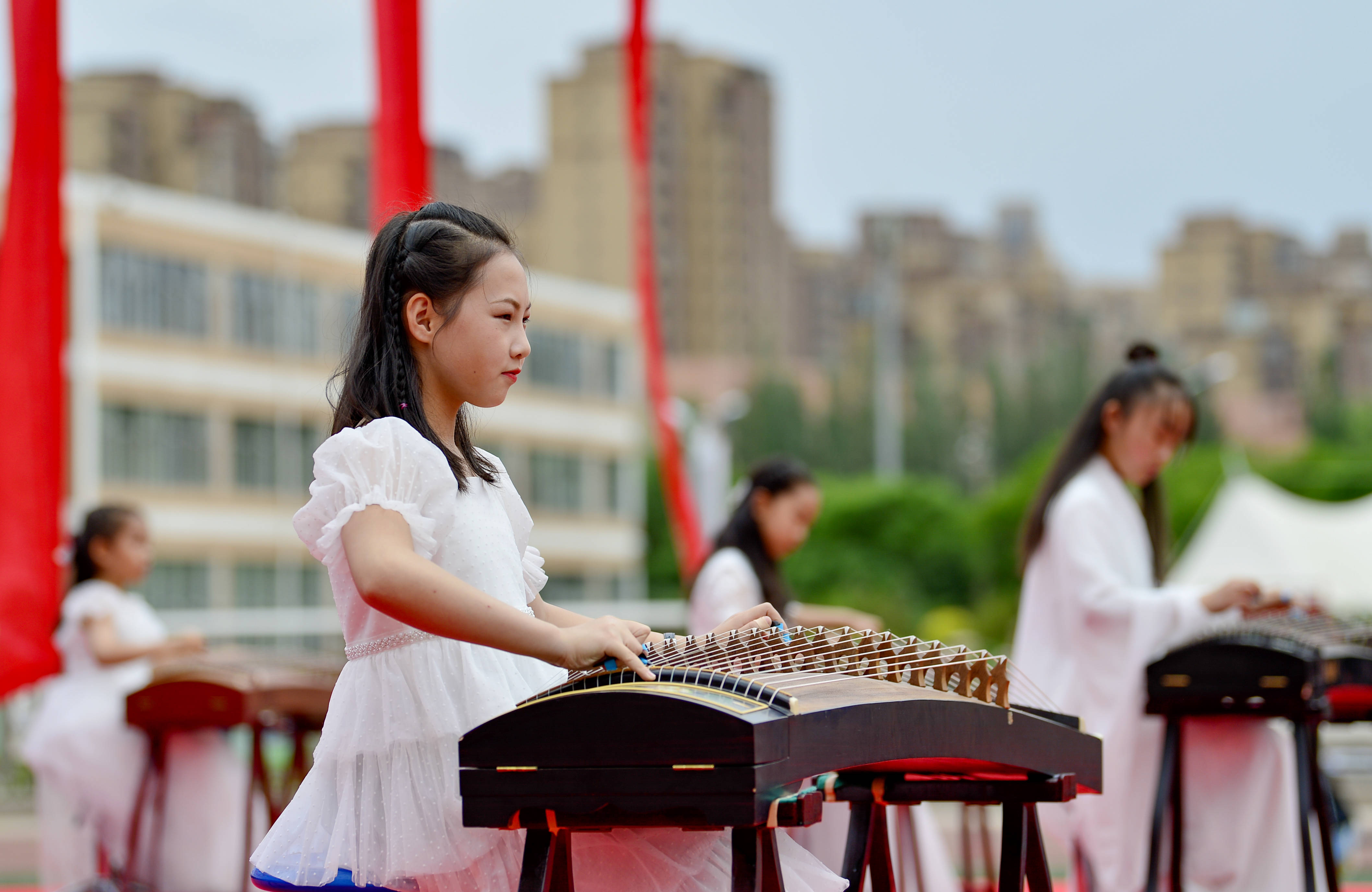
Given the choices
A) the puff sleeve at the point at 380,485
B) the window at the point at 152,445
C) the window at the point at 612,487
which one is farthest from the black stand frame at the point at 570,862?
the window at the point at 612,487

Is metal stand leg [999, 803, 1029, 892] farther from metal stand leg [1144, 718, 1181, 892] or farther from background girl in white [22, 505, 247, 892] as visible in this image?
background girl in white [22, 505, 247, 892]

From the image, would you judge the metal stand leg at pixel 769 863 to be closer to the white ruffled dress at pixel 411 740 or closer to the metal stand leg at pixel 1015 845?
the white ruffled dress at pixel 411 740

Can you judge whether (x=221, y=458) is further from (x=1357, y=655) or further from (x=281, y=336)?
(x=1357, y=655)

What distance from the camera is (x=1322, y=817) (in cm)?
398

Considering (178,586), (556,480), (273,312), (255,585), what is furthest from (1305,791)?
(556,480)

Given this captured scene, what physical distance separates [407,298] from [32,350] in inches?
140

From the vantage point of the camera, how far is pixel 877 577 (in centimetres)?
5028

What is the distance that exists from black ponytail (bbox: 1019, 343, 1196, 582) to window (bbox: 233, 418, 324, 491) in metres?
32.5

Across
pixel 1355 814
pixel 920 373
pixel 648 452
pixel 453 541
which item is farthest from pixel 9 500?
pixel 920 373

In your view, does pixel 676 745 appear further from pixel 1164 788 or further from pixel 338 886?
pixel 1164 788

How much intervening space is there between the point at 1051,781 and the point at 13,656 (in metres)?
3.75

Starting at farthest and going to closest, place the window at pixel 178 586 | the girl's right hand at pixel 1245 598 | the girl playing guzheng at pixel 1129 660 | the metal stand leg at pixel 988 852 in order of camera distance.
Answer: the window at pixel 178 586
the metal stand leg at pixel 988 852
the girl playing guzheng at pixel 1129 660
the girl's right hand at pixel 1245 598

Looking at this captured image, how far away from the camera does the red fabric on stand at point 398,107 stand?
5.67 metres

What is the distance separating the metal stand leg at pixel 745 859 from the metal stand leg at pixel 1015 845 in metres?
0.79
